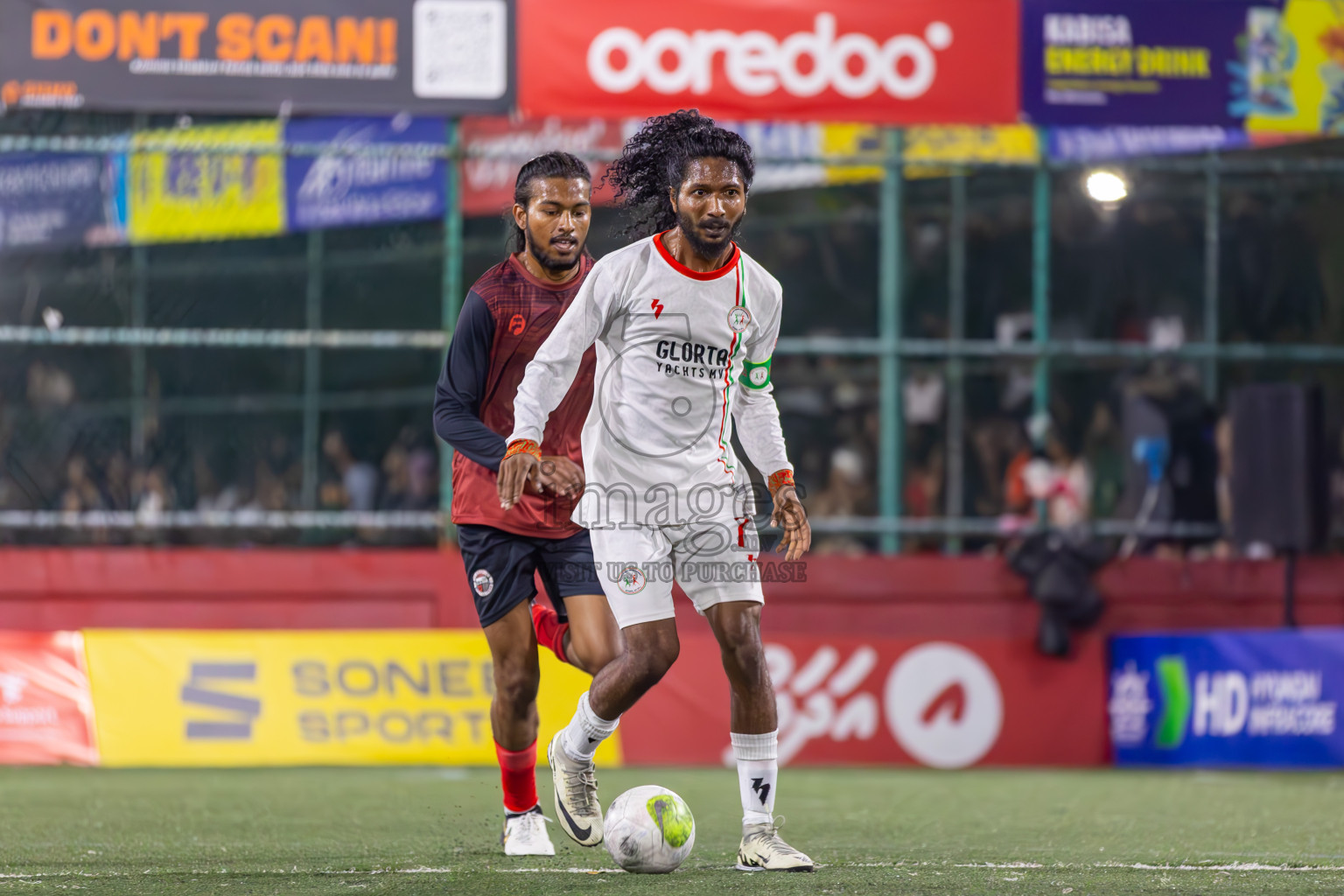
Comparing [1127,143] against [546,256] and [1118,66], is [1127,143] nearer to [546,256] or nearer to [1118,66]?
[1118,66]

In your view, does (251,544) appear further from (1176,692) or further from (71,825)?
(1176,692)

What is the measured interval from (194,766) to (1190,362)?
7.63m

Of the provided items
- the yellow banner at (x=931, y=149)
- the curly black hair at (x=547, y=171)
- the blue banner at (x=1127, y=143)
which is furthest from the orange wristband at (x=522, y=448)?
the blue banner at (x=1127, y=143)

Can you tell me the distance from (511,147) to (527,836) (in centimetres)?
774

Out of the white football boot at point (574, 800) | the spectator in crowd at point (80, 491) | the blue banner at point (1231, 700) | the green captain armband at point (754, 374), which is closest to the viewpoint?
the green captain armband at point (754, 374)

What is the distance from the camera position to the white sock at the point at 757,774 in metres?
5.18

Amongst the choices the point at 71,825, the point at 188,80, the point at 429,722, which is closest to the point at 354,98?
the point at 188,80

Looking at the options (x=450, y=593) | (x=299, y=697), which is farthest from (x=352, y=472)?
(x=299, y=697)

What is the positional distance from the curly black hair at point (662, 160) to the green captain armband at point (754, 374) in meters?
0.55

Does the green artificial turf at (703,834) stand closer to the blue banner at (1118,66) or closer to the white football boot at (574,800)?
the white football boot at (574,800)

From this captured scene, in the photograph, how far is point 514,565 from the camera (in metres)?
5.84

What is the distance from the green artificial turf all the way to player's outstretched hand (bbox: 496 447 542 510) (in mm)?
1123

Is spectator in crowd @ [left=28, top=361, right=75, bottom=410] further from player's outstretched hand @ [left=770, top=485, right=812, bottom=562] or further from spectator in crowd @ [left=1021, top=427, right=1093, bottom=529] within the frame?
player's outstretched hand @ [left=770, top=485, right=812, bottom=562]

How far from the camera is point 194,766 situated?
10578mm
